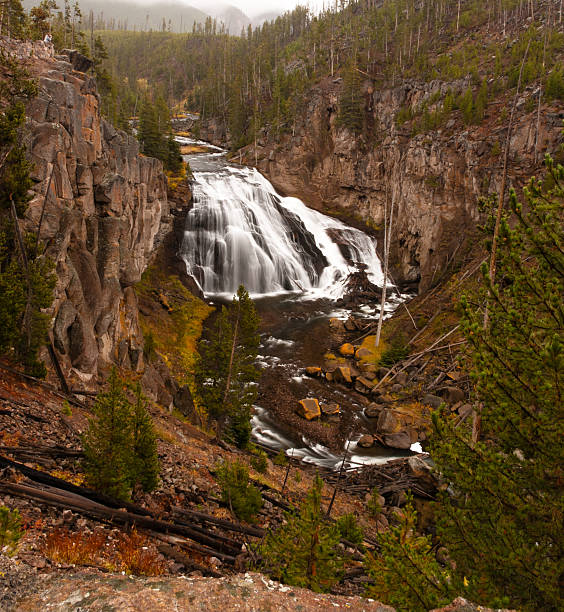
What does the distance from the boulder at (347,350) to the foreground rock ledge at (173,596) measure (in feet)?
84.5

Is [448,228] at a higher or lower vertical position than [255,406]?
higher

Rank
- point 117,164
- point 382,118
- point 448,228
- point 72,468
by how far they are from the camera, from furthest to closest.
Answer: point 382,118 < point 448,228 < point 117,164 < point 72,468

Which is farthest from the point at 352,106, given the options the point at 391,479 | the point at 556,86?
the point at 391,479

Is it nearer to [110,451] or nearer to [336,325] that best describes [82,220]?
[110,451]

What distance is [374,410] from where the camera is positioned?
77.2 feet

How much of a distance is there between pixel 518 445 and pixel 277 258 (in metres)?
41.4

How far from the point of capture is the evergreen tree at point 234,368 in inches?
690

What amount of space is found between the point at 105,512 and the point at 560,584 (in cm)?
702

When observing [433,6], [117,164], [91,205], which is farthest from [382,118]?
[91,205]

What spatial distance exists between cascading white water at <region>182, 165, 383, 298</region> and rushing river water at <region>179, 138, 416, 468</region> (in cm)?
11

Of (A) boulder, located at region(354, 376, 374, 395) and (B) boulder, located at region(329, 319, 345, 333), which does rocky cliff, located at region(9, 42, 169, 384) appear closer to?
(A) boulder, located at region(354, 376, 374, 395)

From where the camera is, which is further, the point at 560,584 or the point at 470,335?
the point at 470,335

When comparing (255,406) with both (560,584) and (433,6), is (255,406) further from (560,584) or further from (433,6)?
(433,6)

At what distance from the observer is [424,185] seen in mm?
49000
